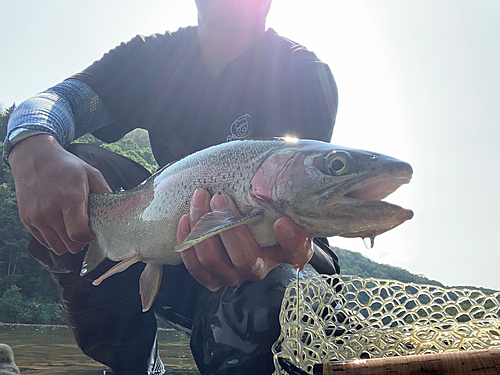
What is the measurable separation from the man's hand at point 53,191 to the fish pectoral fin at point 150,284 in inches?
17.3

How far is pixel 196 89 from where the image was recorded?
10.00 feet

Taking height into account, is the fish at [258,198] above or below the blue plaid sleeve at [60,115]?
below

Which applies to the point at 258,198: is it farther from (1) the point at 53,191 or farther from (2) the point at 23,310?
(2) the point at 23,310

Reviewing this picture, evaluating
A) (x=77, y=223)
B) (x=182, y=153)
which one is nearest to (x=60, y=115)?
(x=77, y=223)

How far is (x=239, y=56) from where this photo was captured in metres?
3.07

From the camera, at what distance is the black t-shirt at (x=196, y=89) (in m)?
2.83

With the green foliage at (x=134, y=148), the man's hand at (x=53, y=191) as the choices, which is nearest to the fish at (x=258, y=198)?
the man's hand at (x=53, y=191)

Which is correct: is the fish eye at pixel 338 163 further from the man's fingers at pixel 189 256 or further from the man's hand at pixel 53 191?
the man's hand at pixel 53 191

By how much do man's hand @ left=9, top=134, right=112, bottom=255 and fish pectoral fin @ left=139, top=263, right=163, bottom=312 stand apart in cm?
44

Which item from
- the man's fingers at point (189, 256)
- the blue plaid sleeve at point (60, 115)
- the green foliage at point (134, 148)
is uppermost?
the blue plaid sleeve at point (60, 115)

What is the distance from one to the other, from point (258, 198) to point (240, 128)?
1399 millimetres

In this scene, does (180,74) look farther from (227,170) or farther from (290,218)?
(290,218)

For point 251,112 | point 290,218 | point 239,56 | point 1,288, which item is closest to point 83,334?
point 290,218

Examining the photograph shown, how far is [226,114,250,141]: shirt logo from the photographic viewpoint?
2822 mm
